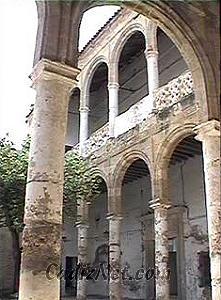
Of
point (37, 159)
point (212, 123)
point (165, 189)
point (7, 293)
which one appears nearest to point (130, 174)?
point (165, 189)

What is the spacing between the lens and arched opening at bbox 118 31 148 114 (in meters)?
16.9

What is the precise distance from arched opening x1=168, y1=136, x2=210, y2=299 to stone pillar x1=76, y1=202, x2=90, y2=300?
294 cm

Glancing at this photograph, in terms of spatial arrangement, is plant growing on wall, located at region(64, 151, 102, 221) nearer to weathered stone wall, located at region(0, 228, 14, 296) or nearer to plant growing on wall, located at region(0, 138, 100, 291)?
plant growing on wall, located at region(0, 138, 100, 291)

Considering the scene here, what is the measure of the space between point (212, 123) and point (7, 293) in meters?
13.0

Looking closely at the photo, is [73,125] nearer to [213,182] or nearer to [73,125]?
[73,125]

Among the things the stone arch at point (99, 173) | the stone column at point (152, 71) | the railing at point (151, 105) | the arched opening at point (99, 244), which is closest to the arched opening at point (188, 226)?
the railing at point (151, 105)

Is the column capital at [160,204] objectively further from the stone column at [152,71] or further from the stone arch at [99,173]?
the stone column at [152,71]

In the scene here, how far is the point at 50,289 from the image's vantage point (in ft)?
16.0

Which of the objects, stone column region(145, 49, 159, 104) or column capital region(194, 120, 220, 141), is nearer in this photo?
column capital region(194, 120, 220, 141)

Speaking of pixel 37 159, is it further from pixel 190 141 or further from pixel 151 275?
pixel 151 275

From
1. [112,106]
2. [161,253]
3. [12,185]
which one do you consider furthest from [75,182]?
[161,253]

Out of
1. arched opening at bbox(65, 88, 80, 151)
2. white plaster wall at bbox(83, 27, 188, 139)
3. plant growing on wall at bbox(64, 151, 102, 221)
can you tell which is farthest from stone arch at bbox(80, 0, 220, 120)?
arched opening at bbox(65, 88, 80, 151)

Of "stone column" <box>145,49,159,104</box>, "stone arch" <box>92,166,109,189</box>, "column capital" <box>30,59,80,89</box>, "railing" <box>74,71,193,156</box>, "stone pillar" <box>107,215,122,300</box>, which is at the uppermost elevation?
"stone column" <box>145,49,159,104</box>

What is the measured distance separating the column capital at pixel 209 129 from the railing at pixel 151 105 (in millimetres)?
4590
